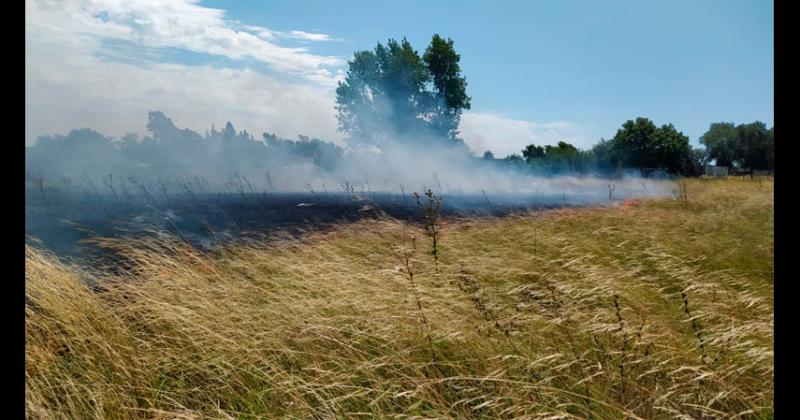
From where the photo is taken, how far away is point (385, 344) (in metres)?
2.91

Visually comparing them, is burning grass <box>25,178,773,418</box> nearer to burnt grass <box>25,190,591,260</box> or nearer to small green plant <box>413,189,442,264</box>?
small green plant <box>413,189,442,264</box>

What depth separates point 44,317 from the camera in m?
3.52

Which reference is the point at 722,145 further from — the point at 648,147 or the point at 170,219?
the point at 170,219

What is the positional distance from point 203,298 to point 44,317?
109cm

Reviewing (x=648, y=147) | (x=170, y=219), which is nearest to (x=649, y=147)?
(x=648, y=147)

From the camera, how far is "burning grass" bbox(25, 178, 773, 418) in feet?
8.04

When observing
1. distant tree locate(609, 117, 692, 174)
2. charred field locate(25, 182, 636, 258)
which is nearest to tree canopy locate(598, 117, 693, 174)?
distant tree locate(609, 117, 692, 174)

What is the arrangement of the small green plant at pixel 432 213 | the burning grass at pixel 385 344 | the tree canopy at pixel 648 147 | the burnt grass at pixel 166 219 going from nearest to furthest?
the burning grass at pixel 385 344, the small green plant at pixel 432 213, the burnt grass at pixel 166 219, the tree canopy at pixel 648 147

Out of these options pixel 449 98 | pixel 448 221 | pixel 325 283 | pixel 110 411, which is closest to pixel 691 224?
pixel 448 221

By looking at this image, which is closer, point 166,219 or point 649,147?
point 166,219

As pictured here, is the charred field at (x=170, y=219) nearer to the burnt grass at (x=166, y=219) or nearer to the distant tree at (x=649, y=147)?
the burnt grass at (x=166, y=219)

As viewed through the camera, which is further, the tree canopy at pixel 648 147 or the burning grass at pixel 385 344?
the tree canopy at pixel 648 147

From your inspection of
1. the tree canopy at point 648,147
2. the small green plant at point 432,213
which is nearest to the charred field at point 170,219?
the small green plant at point 432,213

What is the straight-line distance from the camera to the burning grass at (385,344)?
8.04 ft
